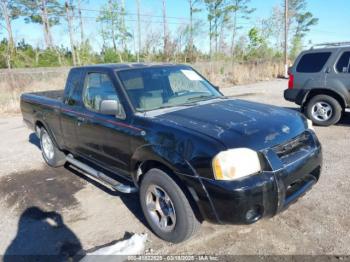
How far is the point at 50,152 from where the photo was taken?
5.84m

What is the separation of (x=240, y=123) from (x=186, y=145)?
62cm

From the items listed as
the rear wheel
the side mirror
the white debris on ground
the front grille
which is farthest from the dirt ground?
the side mirror

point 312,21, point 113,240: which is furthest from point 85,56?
point 312,21

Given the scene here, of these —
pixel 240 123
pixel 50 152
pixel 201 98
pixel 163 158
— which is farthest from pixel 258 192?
pixel 50 152

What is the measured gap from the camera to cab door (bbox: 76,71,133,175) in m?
3.58

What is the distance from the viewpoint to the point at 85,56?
2527 centimetres

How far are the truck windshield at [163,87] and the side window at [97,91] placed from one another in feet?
0.69

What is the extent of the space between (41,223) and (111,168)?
3.53 feet

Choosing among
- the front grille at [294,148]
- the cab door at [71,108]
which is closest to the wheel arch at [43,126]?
the cab door at [71,108]

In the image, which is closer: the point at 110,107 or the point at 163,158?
the point at 163,158

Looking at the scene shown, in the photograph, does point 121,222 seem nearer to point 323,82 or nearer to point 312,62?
point 323,82

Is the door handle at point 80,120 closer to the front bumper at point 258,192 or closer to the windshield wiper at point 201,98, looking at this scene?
the windshield wiper at point 201,98

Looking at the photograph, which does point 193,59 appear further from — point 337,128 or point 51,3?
point 337,128

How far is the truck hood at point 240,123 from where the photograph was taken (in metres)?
2.76
